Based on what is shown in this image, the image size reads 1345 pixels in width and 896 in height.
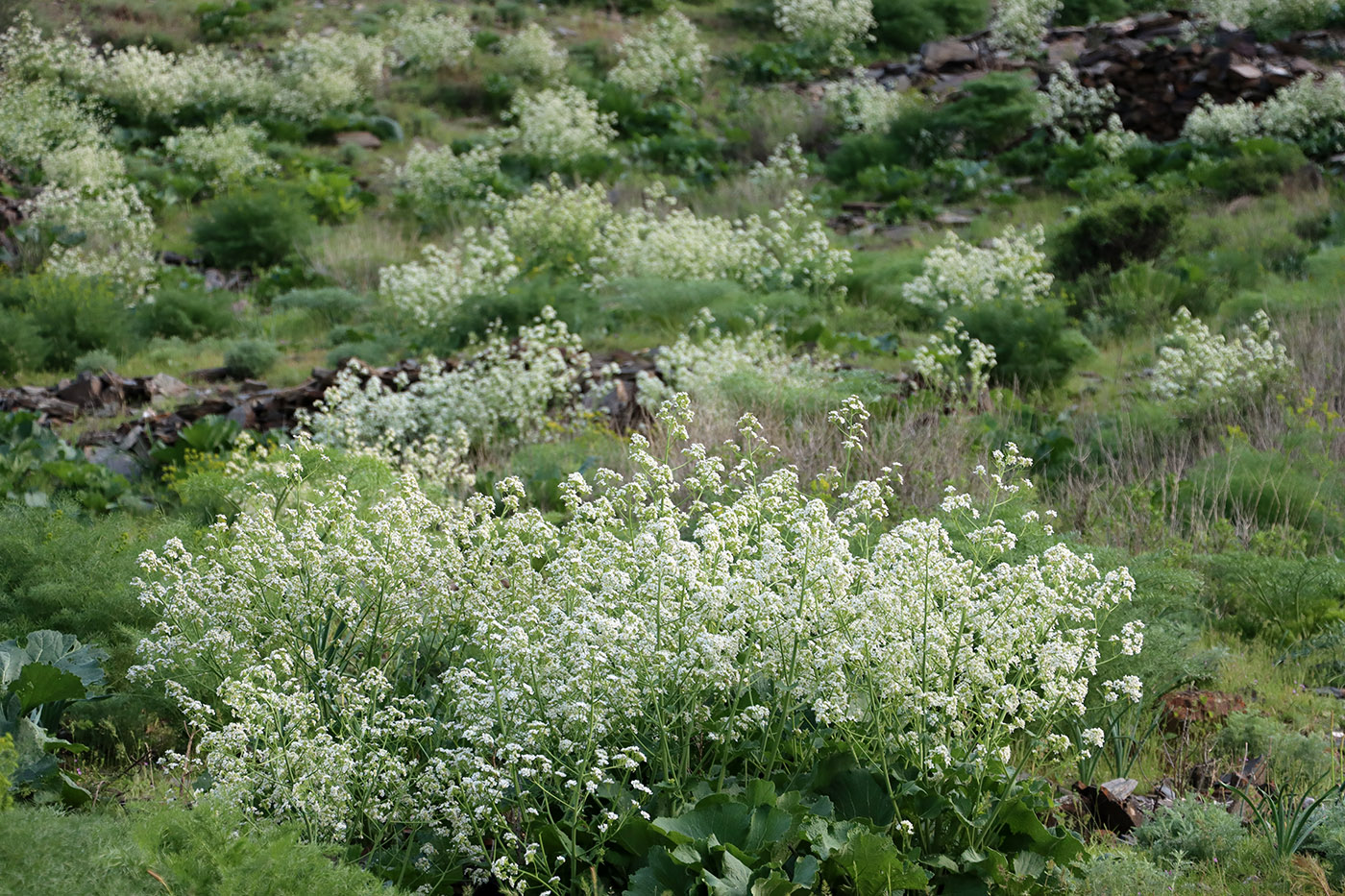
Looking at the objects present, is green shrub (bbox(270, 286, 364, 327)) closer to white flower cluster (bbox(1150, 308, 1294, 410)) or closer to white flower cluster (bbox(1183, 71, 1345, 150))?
white flower cluster (bbox(1150, 308, 1294, 410))

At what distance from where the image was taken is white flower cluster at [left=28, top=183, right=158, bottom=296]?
11.2 meters

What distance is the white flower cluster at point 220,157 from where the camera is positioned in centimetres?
1452

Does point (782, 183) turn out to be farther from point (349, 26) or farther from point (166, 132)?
point (349, 26)

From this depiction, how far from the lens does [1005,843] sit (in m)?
2.95

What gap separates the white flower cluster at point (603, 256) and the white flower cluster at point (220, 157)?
15.3 ft

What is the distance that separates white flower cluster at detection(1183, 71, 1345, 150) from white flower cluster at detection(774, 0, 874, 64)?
764 cm

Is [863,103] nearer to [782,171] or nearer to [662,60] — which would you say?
[782,171]

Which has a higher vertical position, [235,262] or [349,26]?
[349,26]

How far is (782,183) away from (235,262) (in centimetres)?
656

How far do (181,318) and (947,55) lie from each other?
12.7 metres

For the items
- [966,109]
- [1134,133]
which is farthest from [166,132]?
[1134,133]

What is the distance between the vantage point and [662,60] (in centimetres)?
1839

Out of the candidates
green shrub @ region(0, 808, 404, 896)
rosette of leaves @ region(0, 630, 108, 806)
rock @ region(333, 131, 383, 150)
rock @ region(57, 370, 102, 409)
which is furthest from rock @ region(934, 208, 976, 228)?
green shrub @ region(0, 808, 404, 896)

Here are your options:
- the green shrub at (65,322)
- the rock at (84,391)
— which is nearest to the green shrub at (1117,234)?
the rock at (84,391)
